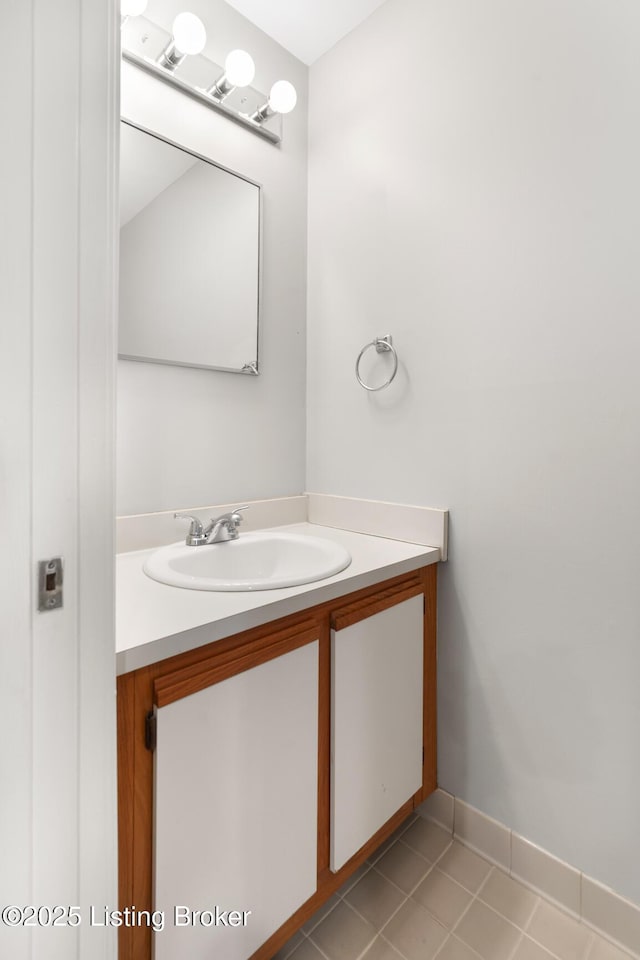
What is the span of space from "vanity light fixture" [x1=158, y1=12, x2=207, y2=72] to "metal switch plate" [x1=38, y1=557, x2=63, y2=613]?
4.58 feet

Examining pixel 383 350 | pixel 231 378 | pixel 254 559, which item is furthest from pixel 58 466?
pixel 383 350

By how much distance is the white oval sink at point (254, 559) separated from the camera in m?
1.10

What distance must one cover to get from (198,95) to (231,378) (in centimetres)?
80

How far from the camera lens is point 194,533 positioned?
1.33 meters

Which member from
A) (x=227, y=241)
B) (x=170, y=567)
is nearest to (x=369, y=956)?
(x=170, y=567)

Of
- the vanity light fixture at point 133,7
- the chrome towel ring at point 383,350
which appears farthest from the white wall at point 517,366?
the vanity light fixture at point 133,7

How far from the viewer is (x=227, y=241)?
148 cm

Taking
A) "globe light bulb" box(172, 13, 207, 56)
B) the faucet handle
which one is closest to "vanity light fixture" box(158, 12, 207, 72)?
"globe light bulb" box(172, 13, 207, 56)

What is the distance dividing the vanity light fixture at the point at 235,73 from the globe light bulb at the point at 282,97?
107 millimetres

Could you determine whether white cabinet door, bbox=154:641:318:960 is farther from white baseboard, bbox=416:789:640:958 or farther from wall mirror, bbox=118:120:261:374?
wall mirror, bbox=118:120:261:374

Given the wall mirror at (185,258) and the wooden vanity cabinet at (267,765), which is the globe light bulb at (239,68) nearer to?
the wall mirror at (185,258)

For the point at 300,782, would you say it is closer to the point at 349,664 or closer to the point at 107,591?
the point at 349,664

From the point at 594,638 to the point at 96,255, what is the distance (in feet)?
4.05

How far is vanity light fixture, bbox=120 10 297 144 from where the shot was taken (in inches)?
48.8
